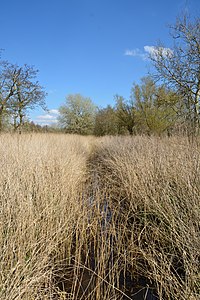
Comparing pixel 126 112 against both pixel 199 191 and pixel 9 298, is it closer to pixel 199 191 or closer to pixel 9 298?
pixel 199 191

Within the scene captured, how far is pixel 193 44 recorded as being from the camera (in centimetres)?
771

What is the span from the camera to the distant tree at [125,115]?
16.5 meters

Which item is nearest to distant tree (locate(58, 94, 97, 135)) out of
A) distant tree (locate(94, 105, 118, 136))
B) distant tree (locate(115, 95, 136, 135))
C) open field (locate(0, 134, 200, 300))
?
distant tree (locate(94, 105, 118, 136))

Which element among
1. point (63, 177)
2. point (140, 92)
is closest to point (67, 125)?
point (140, 92)

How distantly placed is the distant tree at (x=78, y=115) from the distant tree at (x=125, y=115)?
10.5m

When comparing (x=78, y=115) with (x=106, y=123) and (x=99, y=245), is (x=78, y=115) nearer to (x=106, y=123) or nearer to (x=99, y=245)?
(x=106, y=123)

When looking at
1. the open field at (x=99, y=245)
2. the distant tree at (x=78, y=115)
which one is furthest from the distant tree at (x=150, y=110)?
the distant tree at (x=78, y=115)

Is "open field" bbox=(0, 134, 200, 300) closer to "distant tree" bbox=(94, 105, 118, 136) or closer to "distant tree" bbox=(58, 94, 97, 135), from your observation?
"distant tree" bbox=(94, 105, 118, 136)

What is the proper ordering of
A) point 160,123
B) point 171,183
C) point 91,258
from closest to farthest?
point 91,258, point 171,183, point 160,123

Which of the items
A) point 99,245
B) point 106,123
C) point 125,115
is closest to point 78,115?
point 106,123

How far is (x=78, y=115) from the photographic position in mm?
28594

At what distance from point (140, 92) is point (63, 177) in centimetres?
1327

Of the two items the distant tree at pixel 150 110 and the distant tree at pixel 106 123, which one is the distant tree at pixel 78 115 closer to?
the distant tree at pixel 106 123

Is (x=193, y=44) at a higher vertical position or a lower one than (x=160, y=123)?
higher
